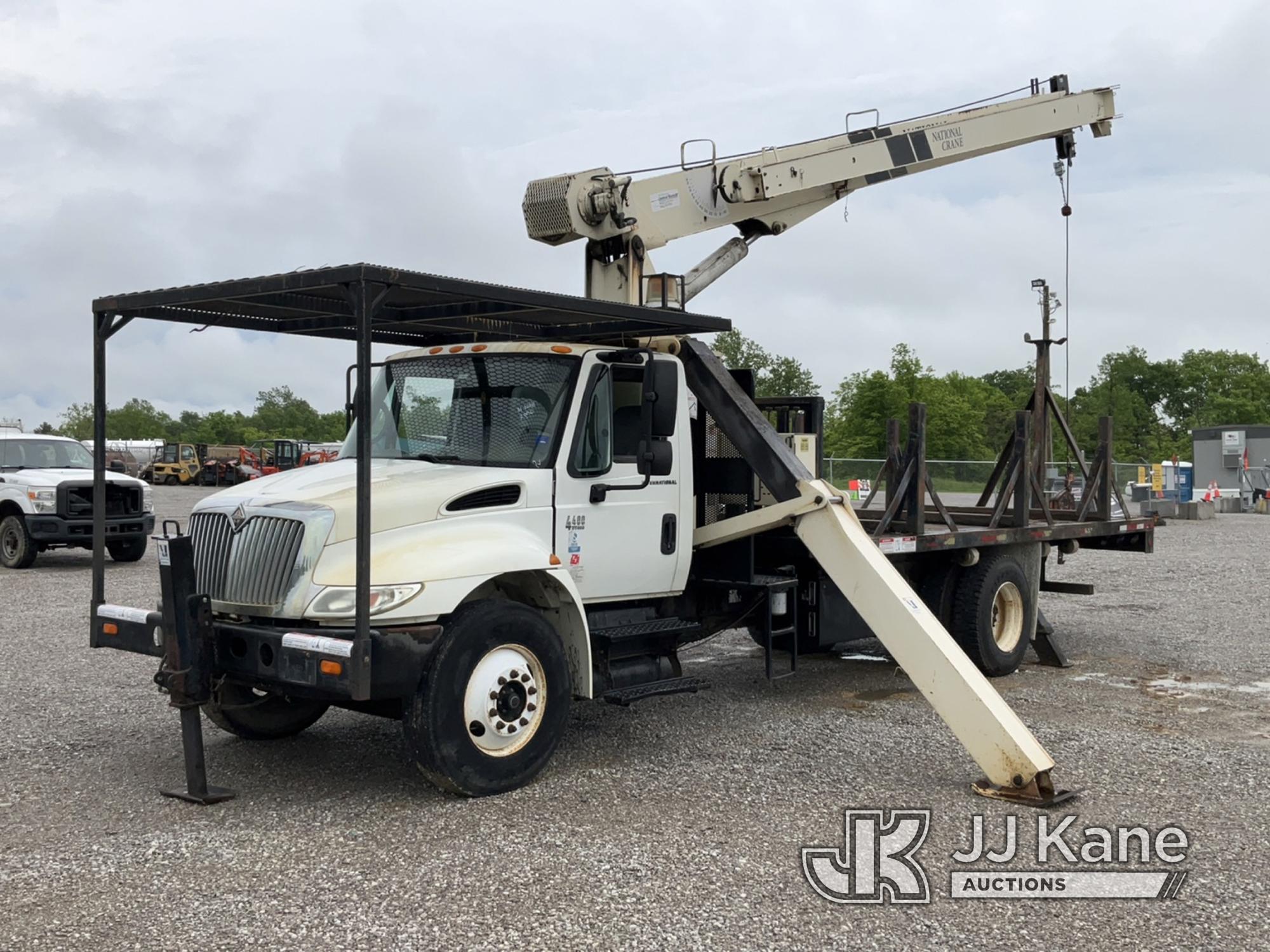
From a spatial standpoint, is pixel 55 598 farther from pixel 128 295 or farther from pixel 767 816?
pixel 767 816

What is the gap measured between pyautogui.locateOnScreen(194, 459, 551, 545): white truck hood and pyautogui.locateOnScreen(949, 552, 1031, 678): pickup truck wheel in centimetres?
455

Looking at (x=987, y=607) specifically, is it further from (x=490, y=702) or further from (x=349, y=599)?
(x=349, y=599)

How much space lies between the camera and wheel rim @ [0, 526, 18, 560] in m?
18.3

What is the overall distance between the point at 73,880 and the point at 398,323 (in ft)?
11.4

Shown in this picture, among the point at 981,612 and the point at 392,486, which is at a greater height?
the point at 392,486

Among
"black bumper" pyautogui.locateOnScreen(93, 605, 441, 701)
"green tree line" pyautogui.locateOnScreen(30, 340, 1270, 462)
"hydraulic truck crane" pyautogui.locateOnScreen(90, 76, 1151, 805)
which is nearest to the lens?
"black bumper" pyautogui.locateOnScreen(93, 605, 441, 701)

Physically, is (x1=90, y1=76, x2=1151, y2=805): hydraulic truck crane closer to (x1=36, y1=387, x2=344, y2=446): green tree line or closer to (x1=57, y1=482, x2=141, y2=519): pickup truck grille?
(x1=57, y1=482, x2=141, y2=519): pickup truck grille

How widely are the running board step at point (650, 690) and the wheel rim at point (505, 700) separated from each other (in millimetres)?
680

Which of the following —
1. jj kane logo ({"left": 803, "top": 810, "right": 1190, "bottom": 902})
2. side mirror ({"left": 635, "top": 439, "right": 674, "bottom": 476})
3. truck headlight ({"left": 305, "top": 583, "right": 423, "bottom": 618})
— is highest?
side mirror ({"left": 635, "top": 439, "right": 674, "bottom": 476})

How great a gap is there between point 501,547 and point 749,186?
226 inches


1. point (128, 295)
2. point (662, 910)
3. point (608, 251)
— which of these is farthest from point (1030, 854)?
point (608, 251)

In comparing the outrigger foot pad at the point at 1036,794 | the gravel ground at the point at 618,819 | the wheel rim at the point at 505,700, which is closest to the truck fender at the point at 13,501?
the gravel ground at the point at 618,819

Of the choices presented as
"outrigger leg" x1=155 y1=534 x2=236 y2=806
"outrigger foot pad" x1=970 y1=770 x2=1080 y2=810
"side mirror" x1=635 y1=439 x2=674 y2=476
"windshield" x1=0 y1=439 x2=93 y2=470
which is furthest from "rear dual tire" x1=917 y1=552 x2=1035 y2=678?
"windshield" x1=0 y1=439 x2=93 y2=470

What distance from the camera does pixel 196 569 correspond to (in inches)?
259
